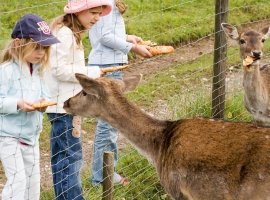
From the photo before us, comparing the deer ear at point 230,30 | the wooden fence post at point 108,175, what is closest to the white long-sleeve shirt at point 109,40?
the wooden fence post at point 108,175

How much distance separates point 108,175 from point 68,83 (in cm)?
80

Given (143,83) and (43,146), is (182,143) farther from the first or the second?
(143,83)

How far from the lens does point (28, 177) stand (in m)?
4.31

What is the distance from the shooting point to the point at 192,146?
420 cm

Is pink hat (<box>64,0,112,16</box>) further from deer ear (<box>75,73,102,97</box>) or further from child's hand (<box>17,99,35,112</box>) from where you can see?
child's hand (<box>17,99,35,112</box>)

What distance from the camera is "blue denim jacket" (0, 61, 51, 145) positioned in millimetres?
4041

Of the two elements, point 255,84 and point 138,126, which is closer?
point 138,126

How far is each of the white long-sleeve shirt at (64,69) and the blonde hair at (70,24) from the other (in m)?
0.05

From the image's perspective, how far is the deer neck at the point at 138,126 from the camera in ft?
14.7

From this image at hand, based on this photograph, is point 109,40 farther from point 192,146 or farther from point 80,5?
point 192,146

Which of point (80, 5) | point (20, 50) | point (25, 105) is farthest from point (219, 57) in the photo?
point (25, 105)

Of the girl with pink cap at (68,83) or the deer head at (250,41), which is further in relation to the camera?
the deer head at (250,41)

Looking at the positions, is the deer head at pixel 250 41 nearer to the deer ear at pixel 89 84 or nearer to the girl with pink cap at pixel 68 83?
the girl with pink cap at pixel 68 83

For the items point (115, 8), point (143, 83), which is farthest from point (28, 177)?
point (143, 83)
